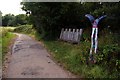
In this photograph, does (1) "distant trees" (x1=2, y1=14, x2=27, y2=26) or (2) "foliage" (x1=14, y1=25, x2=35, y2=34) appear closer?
(2) "foliage" (x1=14, y1=25, x2=35, y2=34)

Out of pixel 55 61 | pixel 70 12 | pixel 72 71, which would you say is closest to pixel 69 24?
pixel 70 12

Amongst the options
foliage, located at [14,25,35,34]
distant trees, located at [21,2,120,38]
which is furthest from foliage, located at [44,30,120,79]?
foliage, located at [14,25,35,34]

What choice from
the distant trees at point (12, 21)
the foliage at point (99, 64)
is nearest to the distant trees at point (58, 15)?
the foliage at point (99, 64)

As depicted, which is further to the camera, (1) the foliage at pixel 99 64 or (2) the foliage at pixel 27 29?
(2) the foliage at pixel 27 29

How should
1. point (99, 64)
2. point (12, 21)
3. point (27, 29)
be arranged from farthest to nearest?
point (12, 21)
point (27, 29)
point (99, 64)

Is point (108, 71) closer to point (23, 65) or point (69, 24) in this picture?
point (23, 65)

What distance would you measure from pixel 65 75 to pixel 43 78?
92 cm

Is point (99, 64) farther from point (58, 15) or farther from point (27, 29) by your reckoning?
point (27, 29)

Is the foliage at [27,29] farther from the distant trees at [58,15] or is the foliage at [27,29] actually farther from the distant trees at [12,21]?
the distant trees at [58,15]

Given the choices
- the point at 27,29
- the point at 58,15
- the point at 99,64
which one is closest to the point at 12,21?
the point at 27,29

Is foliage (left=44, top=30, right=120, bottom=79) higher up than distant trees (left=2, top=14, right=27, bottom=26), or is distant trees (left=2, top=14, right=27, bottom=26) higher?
distant trees (left=2, top=14, right=27, bottom=26)

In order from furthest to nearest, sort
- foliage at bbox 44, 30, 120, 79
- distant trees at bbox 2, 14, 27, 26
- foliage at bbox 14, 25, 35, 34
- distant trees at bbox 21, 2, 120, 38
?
distant trees at bbox 2, 14, 27, 26 → foliage at bbox 14, 25, 35, 34 → distant trees at bbox 21, 2, 120, 38 → foliage at bbox 44, 30, 120, 79

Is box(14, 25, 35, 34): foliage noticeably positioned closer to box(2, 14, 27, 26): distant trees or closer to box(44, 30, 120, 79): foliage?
box(2, 14, 27, 26): distant trees

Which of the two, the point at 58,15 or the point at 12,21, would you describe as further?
the point at 12,21
